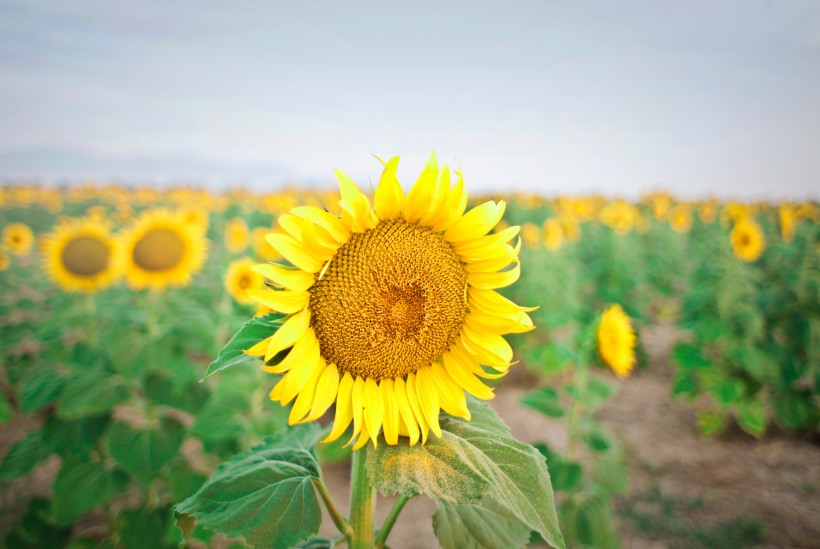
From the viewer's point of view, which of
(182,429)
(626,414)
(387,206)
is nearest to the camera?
(387,206)

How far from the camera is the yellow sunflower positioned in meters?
Result: 3.45

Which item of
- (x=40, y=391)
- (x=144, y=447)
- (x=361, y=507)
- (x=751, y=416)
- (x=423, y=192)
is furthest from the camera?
(x=751, y=416)

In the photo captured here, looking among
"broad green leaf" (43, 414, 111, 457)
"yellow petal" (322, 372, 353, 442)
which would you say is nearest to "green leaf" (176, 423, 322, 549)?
"yellow petal" (322, 372, 353, 442)

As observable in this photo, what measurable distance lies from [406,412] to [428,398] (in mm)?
67

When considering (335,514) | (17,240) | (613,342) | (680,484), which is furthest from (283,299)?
(17,240)

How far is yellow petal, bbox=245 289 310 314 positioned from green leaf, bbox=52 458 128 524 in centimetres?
231

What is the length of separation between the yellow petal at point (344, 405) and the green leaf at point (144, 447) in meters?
1.91

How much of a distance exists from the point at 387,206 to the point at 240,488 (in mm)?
751

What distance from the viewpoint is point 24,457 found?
2.70 m

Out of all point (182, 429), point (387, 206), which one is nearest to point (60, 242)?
point (182, 429)

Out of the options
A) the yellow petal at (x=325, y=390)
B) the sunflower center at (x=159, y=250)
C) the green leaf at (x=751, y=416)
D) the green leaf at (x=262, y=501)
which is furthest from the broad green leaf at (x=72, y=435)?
the green leaf at (x=751, y=416)

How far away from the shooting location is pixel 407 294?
110 cm

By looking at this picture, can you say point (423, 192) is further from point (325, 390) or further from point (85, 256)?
point (85, 256)

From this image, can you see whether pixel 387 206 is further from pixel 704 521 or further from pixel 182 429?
pixel 704 521
